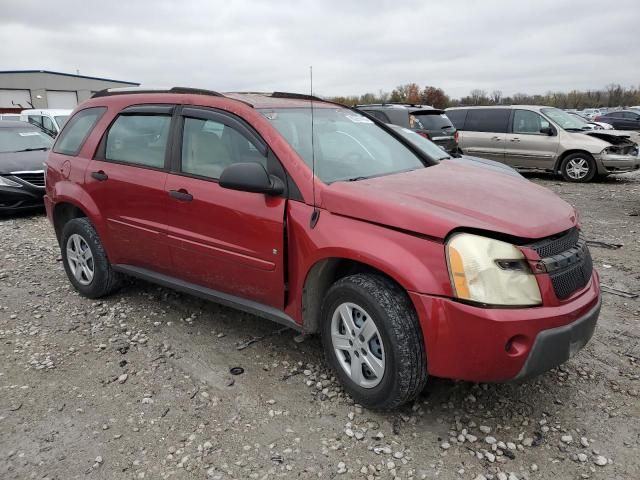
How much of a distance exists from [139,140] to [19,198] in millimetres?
5364

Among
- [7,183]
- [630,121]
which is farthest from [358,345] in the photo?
[630,121]

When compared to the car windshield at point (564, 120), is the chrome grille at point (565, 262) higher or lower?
lower

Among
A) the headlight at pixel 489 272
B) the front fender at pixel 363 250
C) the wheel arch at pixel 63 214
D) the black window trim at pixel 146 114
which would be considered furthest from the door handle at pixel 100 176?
the headlight at pixel 489 272

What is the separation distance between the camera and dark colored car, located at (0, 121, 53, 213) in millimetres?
8047

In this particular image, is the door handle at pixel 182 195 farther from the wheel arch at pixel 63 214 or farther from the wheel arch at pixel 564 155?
the wheel arch at pixel 564 155

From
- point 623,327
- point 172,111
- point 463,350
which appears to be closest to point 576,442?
point 463,350

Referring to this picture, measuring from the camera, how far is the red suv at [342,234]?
2414 mm

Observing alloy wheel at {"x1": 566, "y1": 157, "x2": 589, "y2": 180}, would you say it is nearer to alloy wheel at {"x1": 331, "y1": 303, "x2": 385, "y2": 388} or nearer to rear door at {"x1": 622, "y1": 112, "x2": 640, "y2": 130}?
alloy wheel at {"x1": 331, "y1": 303, "x2": 385, "y2": 388}

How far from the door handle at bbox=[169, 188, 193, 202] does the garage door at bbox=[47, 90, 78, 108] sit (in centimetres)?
3775

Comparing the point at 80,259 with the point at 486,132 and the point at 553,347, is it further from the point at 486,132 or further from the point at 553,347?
the point at 486,132

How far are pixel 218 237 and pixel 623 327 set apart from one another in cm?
304

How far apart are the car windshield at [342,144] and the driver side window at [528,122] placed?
8.88m

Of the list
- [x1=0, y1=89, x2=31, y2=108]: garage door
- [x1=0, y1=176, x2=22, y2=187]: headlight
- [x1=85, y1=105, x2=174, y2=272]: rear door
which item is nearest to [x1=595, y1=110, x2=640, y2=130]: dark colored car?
[x1=0, y1=176, x2=22, y2=187]: headlight

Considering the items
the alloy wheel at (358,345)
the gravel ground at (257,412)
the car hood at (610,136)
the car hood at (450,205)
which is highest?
the car hood at (610,136)
